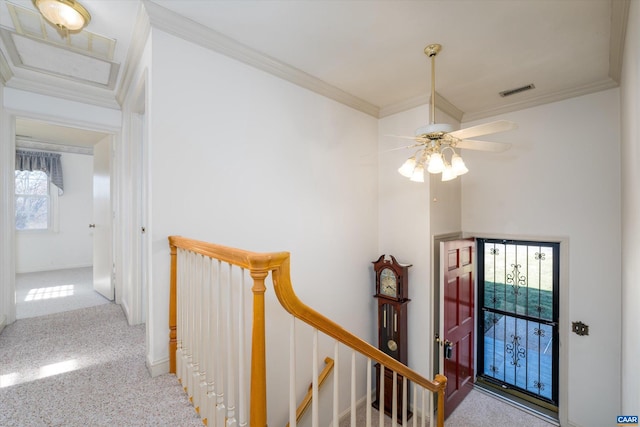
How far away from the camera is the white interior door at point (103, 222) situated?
3.35m

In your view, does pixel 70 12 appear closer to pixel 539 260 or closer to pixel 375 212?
pixel 375 212

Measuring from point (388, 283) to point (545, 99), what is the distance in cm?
271

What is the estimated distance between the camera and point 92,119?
3.02 metres

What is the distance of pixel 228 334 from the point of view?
3.98 feet

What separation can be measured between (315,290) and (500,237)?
7.88 ft

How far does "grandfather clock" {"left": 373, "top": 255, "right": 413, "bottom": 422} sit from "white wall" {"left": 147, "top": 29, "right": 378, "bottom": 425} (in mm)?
230

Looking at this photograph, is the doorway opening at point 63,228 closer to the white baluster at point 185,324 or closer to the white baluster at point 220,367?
the white baluster at point 185,324

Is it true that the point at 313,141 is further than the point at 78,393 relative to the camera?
Yes

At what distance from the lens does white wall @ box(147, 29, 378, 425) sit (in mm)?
1887

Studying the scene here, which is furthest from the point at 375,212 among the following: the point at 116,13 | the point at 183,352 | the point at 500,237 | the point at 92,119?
the point at 92,119

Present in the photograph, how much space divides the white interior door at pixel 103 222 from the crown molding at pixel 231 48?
205 cm

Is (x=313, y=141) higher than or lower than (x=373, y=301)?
higher

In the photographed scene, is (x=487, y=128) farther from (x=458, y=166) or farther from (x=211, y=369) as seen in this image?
(x=211, y=369)

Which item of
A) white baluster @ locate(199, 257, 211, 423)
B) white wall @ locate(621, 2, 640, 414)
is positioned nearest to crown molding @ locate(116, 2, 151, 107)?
white baluster @ locate(199, 257, 211, 423)
